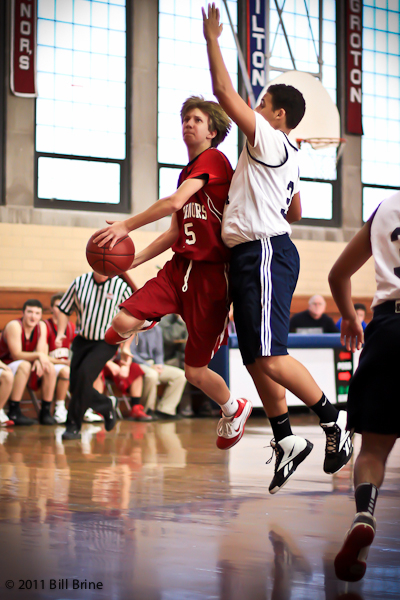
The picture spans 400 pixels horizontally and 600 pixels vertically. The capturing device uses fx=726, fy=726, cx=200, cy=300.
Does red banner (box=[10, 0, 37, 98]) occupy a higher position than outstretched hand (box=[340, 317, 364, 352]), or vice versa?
red banner (box=[10, 0, 37, 98])

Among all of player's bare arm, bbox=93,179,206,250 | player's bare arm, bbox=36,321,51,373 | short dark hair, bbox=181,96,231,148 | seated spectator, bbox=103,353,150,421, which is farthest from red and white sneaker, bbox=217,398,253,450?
seated spectator, bbox=103,353,150,421

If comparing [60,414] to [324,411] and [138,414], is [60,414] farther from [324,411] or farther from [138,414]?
[324,411]

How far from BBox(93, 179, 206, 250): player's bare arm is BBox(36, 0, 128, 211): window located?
7.43 metres

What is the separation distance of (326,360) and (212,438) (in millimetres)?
2522

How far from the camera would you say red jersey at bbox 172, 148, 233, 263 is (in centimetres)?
338

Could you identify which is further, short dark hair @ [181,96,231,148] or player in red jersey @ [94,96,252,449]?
short dark hair @ [181,96,231,148]

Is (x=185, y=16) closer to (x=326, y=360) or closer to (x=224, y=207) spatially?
(x=326, y=360)

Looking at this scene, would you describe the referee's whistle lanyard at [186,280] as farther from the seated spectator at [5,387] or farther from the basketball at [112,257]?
the seated spectator at [5,387]

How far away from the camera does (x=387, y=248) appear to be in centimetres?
225

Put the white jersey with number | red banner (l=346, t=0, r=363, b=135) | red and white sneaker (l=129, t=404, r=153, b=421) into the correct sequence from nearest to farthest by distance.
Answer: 1. the white jersey with number
2. red and white sneaker (l=129, t=404, r=153, b=421)
3. red banner (l=346, t=0, r=363, b=135)

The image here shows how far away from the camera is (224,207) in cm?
339

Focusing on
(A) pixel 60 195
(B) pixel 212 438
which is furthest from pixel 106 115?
(B) pixel 212 438

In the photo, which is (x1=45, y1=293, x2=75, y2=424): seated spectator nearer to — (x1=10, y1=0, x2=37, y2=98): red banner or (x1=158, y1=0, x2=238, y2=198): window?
(x1=158, y1=0, x2=238, y2=198): window

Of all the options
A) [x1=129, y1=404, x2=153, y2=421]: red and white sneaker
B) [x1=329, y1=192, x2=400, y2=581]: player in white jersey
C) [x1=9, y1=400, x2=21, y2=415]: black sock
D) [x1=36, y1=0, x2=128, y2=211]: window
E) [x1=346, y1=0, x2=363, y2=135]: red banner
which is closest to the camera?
[x1=329, y1=192, x2=400, y2=581]: player in white jersey
